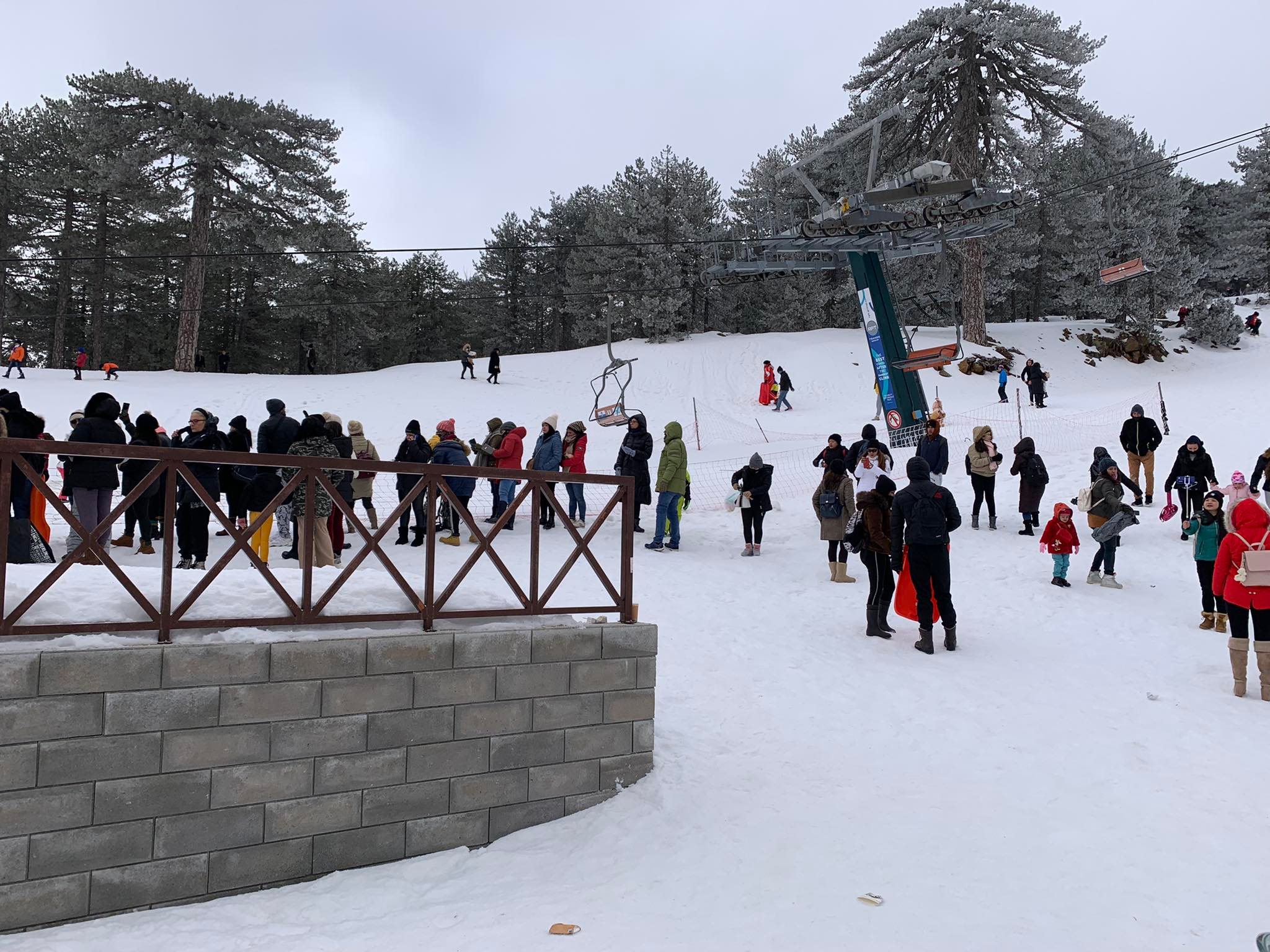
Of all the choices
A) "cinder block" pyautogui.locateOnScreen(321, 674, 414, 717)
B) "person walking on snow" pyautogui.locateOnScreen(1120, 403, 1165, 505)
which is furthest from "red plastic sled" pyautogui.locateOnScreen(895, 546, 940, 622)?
"person walking on snow" pyautogui.locateOnScreen(1120, 403, 1165, 505)

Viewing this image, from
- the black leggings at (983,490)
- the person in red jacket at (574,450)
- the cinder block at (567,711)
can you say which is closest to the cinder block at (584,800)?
the cinder block at (567,711)

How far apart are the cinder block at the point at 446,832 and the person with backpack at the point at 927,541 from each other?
4.59 m

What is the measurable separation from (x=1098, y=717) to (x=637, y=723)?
348cm

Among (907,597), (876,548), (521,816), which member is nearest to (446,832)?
(521,816)

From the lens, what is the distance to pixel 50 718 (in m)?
3.47

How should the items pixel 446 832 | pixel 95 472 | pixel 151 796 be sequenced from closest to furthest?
1. pixel 151 796
2. pixel 446 832
3. pixel 95 472

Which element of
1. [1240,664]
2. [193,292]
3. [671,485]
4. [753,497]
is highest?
[193,292]

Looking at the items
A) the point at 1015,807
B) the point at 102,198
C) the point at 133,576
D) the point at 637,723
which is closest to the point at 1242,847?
the point at 1015,807

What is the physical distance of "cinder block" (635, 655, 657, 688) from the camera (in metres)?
4.99

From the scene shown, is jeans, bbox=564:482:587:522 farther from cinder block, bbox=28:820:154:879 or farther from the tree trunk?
the tree trunk

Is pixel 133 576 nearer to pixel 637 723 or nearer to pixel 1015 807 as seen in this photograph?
pixel 637 723

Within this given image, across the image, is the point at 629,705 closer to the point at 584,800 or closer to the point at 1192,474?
the point at 584,800

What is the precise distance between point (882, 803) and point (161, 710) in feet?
12.2

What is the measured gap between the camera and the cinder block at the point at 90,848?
3463mm
